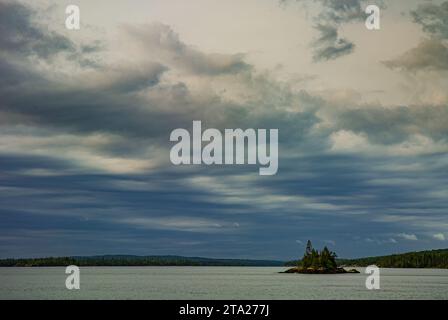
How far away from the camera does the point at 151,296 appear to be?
135125mm

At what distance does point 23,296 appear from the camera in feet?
463
